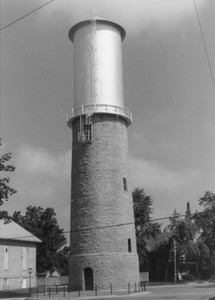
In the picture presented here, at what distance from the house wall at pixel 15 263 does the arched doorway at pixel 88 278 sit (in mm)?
16616

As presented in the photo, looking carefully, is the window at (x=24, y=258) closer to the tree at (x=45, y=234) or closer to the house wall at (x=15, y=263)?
the house wall at (x=15, y=263)

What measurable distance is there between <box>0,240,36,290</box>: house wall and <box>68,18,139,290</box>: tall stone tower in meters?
16.6

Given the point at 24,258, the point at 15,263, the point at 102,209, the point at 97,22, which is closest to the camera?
the point at 102,209


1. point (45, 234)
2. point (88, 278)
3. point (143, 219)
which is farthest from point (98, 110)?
point (45, 234)

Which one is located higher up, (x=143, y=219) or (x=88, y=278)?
(x=143, y=219)

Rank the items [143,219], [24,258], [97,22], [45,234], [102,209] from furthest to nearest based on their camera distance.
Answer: [45,234], [143,219], [24,258], [97,22], [102,209]

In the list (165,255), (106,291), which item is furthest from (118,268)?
(165,255)

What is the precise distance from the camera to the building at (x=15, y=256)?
183ft

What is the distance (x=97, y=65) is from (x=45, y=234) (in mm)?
47804

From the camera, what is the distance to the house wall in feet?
182

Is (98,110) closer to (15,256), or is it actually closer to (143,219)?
(15,256)

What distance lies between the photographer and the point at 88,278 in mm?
40688

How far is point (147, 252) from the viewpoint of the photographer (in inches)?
2808

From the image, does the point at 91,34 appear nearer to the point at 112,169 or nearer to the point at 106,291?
the point at 112,169
